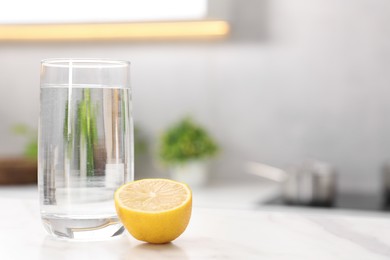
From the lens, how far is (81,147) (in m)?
0.89

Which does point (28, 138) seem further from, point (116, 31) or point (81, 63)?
point (81, 63)

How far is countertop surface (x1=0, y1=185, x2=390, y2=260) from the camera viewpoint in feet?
2.65

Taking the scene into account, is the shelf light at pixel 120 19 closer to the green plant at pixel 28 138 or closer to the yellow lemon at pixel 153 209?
the green plant at pixel 28 138

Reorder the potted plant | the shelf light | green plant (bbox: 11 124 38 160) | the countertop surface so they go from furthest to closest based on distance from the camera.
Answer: green plant (bbox: 11 124 38 160) < the potted plant < the shelf light < the countertop surface

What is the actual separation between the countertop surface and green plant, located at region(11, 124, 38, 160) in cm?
175

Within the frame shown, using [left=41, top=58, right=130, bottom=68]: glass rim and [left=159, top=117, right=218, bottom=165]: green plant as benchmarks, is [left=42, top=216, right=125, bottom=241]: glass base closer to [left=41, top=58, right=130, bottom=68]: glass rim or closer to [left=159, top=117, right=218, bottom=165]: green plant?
[left=41, top=58, right=130, bottom=68]: glass rim

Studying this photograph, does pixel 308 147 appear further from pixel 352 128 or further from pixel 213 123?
pixel 213 123

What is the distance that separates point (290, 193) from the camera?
7.90 ft

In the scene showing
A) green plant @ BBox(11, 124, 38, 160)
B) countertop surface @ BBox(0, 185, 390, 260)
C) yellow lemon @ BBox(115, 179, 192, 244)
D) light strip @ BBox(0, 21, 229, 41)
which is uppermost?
light strip @ BBox(0, 21, 229, 41)

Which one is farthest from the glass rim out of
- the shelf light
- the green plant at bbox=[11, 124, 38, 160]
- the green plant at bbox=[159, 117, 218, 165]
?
the green plant at bbox=[11, 124, 38, 160]

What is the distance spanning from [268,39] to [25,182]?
1124 millimetres

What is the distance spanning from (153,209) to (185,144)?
71.8 inches

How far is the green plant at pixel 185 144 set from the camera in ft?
8.81

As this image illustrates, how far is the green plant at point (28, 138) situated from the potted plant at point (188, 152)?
543mm
